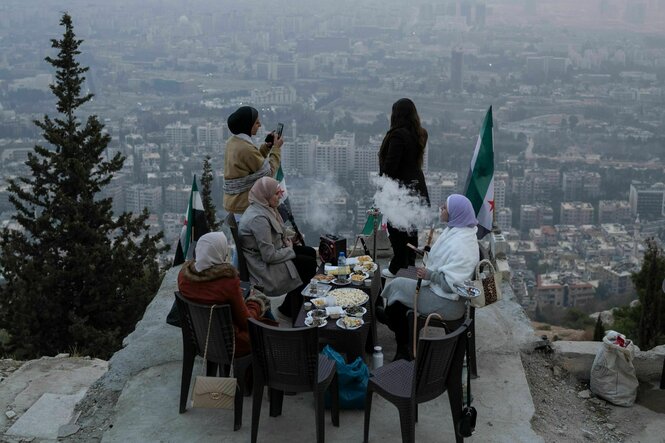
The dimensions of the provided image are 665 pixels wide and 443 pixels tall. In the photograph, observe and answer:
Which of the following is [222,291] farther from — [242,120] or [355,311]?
[242,120]

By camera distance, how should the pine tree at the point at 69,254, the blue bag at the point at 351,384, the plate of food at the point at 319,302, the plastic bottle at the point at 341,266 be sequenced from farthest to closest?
the pine tree at the point at 69,254, the plastic bottle at the point at 341,266, the plate of food at the point at 319,302, the blue bag at the point at 351,384

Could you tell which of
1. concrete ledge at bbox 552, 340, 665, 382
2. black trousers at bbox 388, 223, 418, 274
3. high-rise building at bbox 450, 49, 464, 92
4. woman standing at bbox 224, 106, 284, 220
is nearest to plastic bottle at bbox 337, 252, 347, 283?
black trousers at bbox 388, 223, 418, 274

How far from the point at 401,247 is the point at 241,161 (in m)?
1.47

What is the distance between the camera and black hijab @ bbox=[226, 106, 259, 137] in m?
5.60

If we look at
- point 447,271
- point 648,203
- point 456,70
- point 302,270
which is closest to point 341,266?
point 302,270

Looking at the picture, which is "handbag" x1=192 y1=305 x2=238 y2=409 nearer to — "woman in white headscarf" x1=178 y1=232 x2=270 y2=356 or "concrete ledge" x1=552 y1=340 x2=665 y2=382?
"woman in white headscarf" x1=178 y1=232 x2=270 y2=356

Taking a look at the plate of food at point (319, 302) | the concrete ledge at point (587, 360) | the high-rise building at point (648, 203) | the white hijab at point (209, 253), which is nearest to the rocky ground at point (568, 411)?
the concrete ledge at point (587, 360)

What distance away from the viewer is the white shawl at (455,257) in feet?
14.8

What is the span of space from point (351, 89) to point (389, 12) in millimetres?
47465

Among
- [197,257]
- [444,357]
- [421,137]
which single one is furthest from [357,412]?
[421,137]

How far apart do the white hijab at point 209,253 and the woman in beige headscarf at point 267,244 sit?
34.6 inches

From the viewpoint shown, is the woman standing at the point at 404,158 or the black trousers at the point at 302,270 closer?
the black trousers at the point at 302,270

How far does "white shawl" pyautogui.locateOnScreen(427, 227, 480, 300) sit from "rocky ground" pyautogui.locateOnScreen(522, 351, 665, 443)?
0.93m

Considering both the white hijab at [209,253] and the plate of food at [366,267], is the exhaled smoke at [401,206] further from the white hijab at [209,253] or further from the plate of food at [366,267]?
the white hijab at [209,253]
